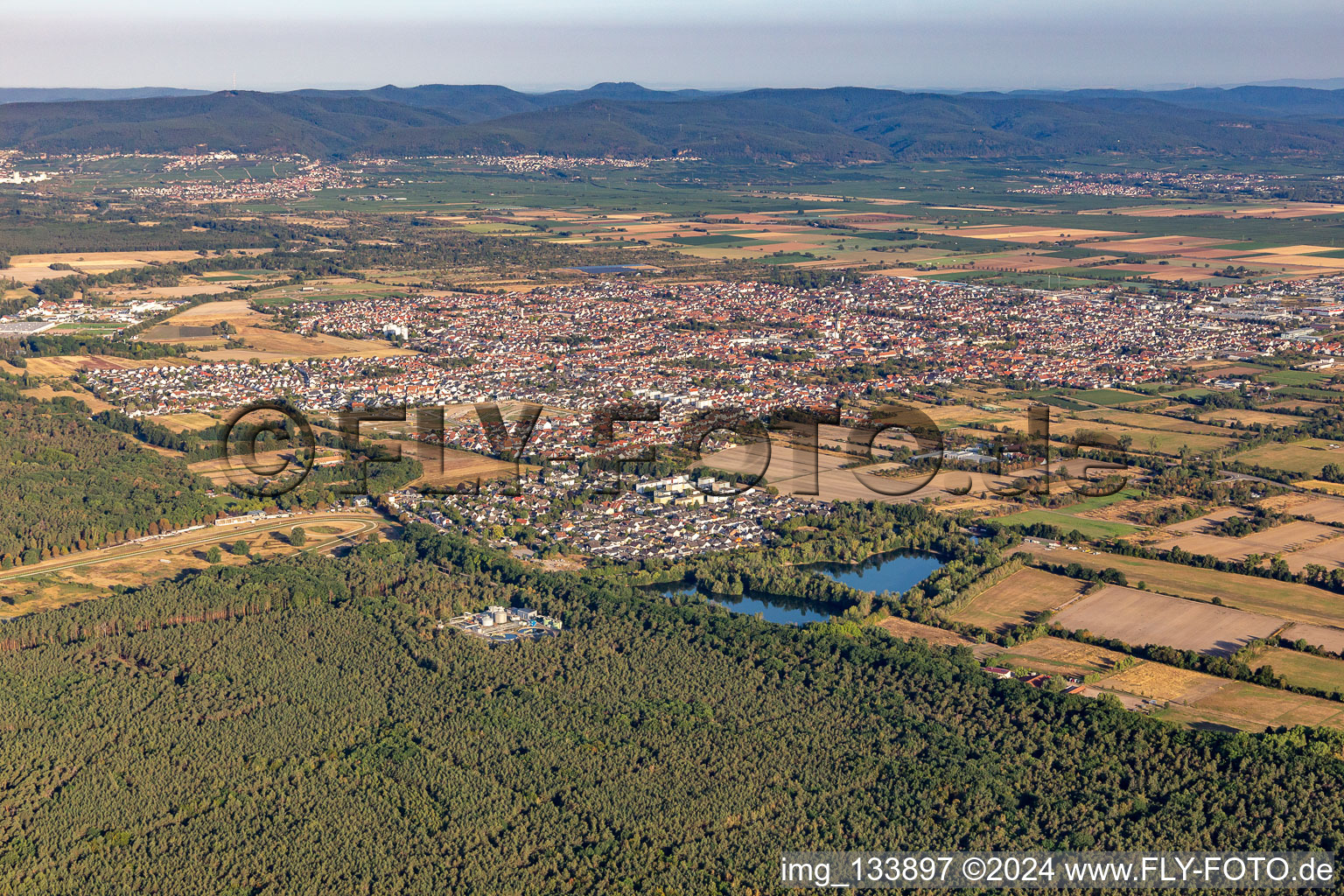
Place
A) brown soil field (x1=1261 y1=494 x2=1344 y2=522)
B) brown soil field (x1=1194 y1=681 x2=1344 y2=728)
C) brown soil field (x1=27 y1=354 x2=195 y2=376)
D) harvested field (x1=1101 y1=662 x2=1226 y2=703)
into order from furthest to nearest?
brown soil field (x1=27 y1=354 x2=195 y2=376)
brown soil field (x1=1261 y1=494 x2=1344 y2=522)
harvested field (x1=1101 y1=662 x2=1226 y2=703)
brown soil field (x1=1194 y1=681 x2=1344 y2=728)

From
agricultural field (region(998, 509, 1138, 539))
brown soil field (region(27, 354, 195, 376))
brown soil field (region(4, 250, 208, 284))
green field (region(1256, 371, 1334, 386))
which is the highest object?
brown soil field (region(4, 250, 208, 284))

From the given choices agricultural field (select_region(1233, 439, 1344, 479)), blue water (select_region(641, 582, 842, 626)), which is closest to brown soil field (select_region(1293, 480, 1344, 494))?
agricultural field (select_region(1233, 439, 1344, 479))

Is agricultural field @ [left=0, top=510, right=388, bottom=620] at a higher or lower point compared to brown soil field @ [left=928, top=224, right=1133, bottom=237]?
lower

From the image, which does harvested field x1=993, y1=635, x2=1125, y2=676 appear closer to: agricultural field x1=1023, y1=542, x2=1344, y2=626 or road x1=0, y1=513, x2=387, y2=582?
agricultural field x1=1023, y1=542, x2=1344, y2=626

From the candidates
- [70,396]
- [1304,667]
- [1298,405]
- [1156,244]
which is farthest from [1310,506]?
[1156,244]

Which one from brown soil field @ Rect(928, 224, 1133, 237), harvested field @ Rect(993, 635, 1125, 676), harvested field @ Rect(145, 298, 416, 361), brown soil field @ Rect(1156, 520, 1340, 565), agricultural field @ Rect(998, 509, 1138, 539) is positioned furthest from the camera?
brown soil field @ Rect(928, 224, 1133, 237)

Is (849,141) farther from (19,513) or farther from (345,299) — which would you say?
(19,513)

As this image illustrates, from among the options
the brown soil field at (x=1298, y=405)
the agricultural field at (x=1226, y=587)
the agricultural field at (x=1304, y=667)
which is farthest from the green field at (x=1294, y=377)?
the agricultural field at (x=1304, y=667)

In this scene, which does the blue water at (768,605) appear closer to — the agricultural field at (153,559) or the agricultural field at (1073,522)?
the agricultural field at (1073,522)

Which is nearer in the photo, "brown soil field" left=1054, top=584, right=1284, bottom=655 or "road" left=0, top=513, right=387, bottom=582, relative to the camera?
"brown soil field" left=1054, top=584, right=1284, bottom=655
